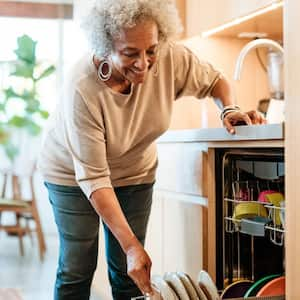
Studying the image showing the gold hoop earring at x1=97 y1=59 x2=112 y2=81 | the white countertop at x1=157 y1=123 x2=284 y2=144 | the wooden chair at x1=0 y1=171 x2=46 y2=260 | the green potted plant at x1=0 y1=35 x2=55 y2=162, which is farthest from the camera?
the green potted plant at x1=0 y1=35 x2=55 y2=162

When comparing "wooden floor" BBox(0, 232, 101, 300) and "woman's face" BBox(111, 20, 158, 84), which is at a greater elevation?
"woman's face" BBox(111, 20, 158, 84)

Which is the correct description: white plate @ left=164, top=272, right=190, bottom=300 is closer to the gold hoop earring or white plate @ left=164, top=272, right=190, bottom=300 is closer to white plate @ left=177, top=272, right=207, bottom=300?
white plate @ left=177, top=272, right=207, bottom=300

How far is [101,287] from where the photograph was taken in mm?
2383

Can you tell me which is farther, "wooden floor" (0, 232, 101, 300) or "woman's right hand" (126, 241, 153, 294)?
"wooden floor" (0, 232, 101, 300)

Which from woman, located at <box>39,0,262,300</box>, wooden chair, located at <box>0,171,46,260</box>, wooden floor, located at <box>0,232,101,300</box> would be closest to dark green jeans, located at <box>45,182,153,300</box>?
woman, located at <box>39,0,262,300</box>

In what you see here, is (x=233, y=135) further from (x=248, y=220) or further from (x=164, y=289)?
(x=164, y=289)

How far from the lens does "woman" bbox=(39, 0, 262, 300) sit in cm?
127

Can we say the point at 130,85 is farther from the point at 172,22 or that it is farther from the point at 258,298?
the point at 258,298

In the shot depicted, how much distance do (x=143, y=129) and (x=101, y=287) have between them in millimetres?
1124

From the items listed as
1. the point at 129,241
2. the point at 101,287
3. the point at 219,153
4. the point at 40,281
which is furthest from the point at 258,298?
the point at 40,281

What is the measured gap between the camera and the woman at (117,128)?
1268 mm

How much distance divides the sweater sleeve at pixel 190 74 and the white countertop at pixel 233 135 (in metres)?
0.12

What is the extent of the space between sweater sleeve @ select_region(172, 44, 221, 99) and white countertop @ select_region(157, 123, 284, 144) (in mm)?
123


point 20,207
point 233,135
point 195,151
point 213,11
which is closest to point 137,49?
point 233,135
